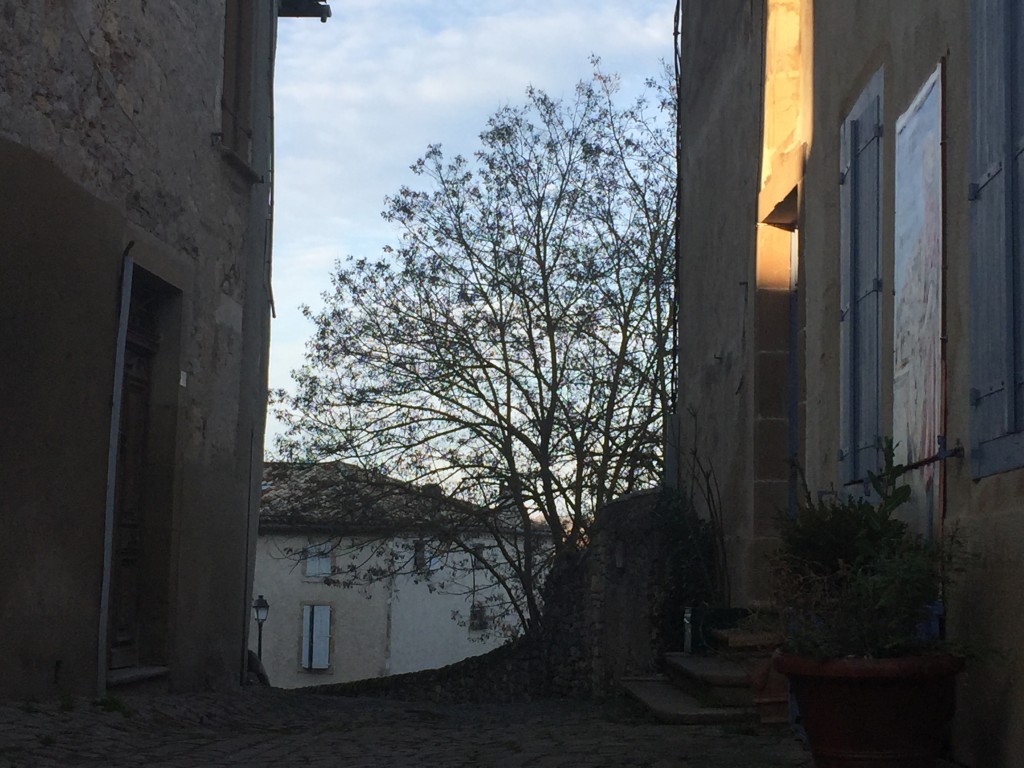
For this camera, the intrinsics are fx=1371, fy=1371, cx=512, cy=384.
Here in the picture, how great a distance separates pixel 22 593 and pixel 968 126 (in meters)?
4.68

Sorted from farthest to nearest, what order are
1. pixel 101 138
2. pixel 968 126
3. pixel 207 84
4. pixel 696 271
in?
pixel 696 271 → pixel 207 84 → pixel 101 138 → pixel 968 126

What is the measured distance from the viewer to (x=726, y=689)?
274 inches

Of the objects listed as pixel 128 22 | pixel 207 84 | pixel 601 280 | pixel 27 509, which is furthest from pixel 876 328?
pixel 601 280

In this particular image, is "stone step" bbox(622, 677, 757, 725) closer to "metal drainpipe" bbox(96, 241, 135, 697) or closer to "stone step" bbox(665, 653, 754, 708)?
"stone step" bbox(665, 653, 754, 708)

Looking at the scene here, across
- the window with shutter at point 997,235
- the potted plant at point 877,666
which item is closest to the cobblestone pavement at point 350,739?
the potted plant at point 877,666

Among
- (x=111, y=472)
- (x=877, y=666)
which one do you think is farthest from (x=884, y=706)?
(x=111, y=472)

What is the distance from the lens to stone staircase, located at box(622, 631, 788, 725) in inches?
245

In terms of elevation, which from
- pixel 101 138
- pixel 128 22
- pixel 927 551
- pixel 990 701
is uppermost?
pixel 128 22

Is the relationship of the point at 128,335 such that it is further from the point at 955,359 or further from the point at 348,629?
the point at 348,629

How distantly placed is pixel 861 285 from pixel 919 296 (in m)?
0.93

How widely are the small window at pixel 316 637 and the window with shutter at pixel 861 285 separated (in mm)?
31469

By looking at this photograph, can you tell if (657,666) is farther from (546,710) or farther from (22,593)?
(22,593)

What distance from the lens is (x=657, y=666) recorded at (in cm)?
992

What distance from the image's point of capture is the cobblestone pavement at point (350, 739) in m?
5.46
